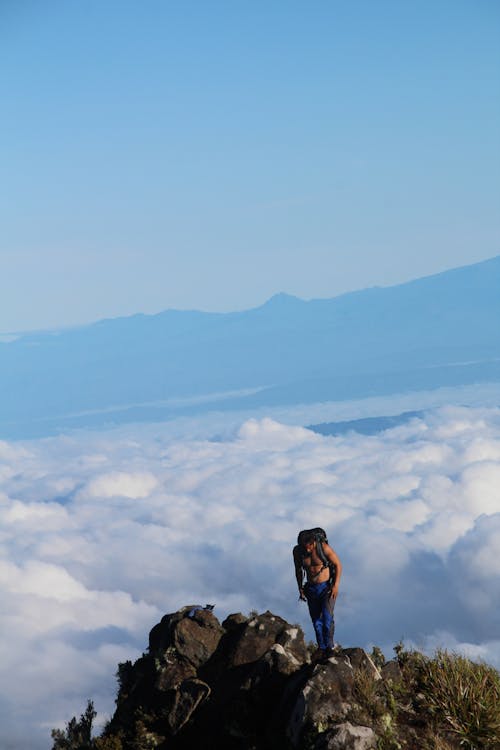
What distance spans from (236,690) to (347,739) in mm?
2775

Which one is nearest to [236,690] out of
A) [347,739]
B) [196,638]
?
[196,638]

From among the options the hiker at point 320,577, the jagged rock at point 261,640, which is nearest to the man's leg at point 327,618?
the hiker at point 320,577

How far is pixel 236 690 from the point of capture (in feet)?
43.6

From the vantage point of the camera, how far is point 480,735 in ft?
39.5

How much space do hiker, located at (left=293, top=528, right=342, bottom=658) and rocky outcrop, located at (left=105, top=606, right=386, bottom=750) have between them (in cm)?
50

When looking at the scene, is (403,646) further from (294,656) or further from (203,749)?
(203,749)

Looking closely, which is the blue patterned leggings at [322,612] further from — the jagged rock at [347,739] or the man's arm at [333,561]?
the jagged rock at [347,739]

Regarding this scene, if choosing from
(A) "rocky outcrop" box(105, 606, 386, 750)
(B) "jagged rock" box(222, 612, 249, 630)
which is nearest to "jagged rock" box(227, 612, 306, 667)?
(A) "rocky outcrop" box(105, 606, 386, 750)

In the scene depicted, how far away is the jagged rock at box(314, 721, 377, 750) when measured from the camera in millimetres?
11047

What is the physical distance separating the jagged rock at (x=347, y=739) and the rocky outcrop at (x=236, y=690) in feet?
0.04

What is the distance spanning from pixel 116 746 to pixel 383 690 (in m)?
4.83

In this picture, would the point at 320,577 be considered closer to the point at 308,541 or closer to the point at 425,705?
the point at 308,541

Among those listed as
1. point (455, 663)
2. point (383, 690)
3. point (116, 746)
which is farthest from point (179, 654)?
point (455, 663)

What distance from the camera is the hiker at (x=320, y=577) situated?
48.0 feet
